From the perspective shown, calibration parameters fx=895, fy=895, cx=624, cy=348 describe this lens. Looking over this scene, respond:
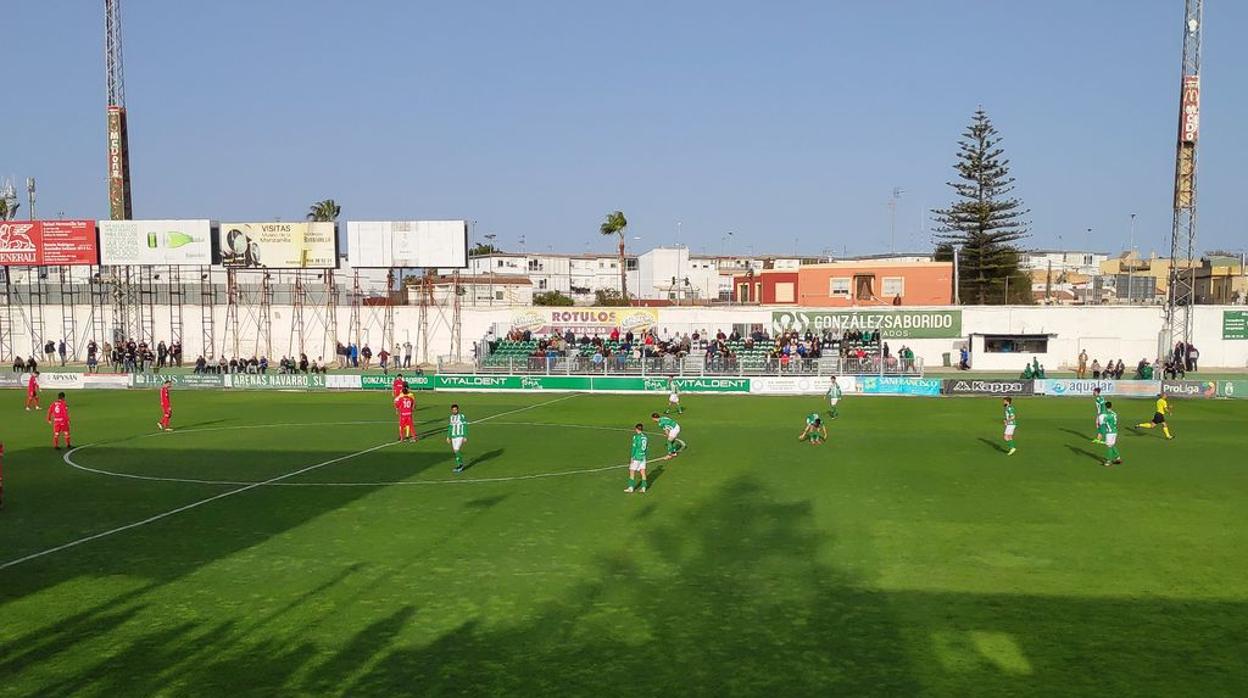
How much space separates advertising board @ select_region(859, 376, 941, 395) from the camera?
149ft

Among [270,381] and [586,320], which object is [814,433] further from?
[270,381]

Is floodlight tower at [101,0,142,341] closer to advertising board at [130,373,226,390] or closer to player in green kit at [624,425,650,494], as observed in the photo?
advertising board at [130,373,226,390]

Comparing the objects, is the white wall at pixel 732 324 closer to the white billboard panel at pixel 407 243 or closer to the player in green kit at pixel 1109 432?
the white billboard panel at pixel 407 243

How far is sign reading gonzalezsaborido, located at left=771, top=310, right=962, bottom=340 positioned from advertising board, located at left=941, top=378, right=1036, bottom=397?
12.7 metres

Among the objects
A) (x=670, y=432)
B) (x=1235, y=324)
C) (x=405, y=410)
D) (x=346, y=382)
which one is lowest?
(x=346, y=382)

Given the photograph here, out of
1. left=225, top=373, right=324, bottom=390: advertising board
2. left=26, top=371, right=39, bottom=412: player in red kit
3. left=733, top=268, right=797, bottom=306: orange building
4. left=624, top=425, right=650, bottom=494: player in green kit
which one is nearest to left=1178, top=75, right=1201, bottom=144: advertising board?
left=733, top=268, right=797, bottom=306: orange building

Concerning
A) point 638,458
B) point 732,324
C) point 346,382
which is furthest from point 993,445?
point 346,382

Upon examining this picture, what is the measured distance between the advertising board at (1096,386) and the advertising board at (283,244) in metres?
45.1

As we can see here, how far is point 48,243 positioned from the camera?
205 ft

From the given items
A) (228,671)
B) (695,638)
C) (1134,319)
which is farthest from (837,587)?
(1134,319)

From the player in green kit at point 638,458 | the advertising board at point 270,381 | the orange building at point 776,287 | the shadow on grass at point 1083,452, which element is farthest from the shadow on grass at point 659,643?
the orange building at point 776,287

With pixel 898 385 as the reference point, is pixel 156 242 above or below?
above

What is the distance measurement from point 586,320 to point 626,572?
46.9 metres

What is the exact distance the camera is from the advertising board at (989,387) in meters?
44.4
